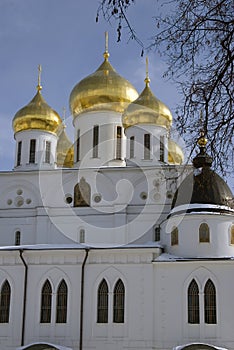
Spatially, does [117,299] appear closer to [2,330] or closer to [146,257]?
[146,257]

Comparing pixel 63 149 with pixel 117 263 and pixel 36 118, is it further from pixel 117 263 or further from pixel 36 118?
pixel 117 263

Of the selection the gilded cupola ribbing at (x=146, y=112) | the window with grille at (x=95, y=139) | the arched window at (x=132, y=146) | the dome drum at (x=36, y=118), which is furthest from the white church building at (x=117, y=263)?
the dome drum at (x=36, y=118)

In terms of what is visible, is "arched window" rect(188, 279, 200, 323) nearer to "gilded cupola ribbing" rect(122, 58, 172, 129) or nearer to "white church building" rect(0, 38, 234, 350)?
"white church building" rect(0, 38, 234, 350)

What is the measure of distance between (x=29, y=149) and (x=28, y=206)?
315 centimetres

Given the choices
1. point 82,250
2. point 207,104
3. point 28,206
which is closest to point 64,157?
point 28,206

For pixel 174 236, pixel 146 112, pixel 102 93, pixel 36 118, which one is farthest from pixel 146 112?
pixel 174 236

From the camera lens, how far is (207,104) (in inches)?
243

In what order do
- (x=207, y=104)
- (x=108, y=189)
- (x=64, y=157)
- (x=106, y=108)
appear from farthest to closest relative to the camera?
(x=64, y=157), (x=106, y=108), (x=108, y=189), (x=207, y=104)

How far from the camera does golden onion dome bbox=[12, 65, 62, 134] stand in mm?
24969

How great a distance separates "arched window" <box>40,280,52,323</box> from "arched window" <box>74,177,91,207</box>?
4.82 m

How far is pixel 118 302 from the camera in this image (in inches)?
678

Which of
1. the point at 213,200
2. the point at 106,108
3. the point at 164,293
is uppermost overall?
the point at 106,108

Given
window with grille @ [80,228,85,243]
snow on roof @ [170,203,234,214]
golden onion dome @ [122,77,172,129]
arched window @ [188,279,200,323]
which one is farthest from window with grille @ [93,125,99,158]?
arched window @ [188,279,200,323]

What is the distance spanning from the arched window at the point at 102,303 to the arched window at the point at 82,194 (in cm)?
507
